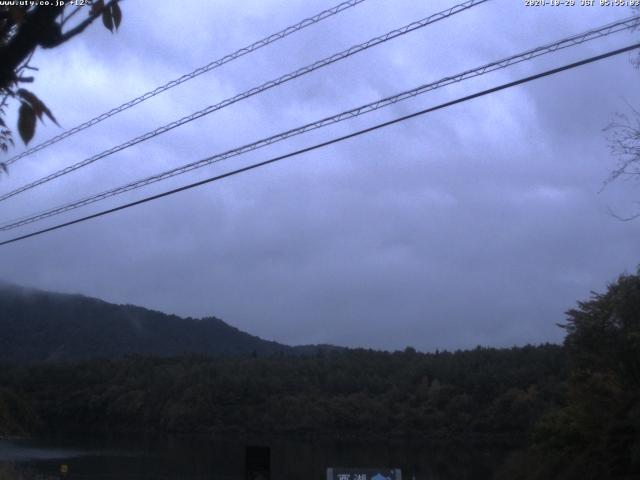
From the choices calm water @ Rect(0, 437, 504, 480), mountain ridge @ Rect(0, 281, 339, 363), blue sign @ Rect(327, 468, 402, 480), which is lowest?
blue sign @ Rect(327, 468, 402, 480)

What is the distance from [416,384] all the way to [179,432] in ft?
75.1

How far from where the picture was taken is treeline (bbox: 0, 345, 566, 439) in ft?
221

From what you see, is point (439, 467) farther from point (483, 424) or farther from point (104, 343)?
point (104, 343)

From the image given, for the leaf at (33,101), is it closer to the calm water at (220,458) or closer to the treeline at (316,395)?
the calm water at (220,458)

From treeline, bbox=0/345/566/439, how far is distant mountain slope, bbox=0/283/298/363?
9.02m

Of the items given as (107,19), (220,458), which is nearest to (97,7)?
(107,19)

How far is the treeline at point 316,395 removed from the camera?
67.4 metres

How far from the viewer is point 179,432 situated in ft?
257

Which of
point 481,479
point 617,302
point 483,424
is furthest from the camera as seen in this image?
point 483,424

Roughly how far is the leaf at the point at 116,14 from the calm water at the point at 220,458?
1013 inches

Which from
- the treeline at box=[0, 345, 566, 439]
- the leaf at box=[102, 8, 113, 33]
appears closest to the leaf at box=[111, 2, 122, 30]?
the leaf at box=[102, 8, 113, 33]

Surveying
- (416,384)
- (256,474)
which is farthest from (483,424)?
(256,474)

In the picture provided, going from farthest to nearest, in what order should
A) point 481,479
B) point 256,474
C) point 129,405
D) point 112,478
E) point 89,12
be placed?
point 129,405, point 481,479, point 112,478, point 256,474, point 89,12

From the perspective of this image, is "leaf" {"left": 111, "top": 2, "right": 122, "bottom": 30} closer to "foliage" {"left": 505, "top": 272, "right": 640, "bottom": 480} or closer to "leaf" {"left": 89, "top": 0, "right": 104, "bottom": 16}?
"leaf" {"left": 89, "top": 0, "right": 104, "bottom": 16}
